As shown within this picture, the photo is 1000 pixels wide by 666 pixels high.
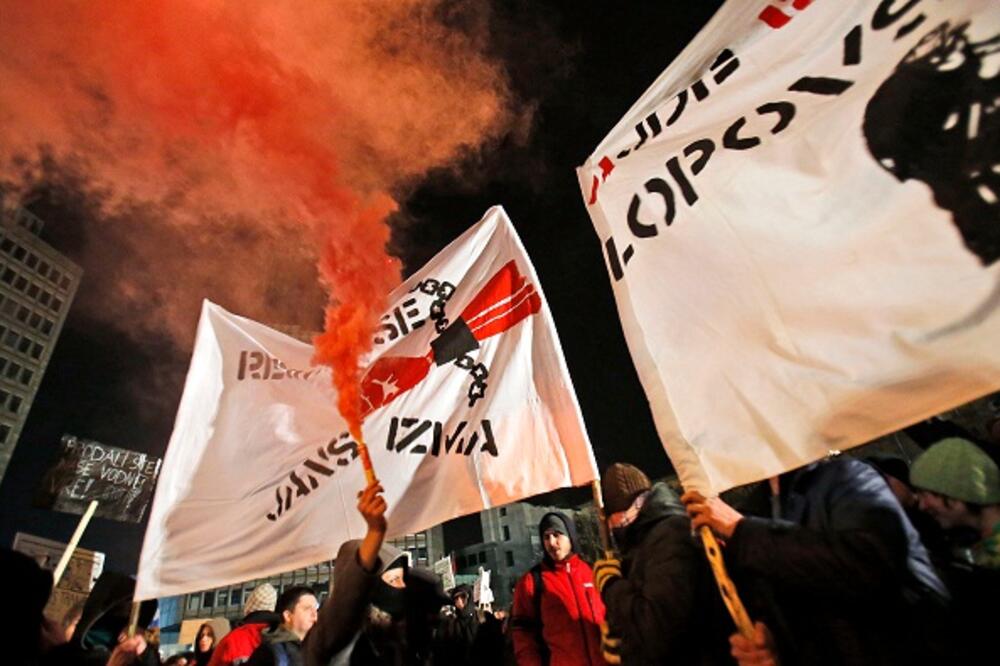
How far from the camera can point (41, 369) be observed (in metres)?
83.4

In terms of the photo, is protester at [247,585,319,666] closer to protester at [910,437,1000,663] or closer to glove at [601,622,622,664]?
glove at [601,622,622,664]

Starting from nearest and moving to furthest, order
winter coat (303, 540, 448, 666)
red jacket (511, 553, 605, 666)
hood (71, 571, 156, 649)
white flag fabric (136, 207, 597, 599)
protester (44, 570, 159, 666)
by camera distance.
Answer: winter coat (303, 540, 448, 666)
protester (44, 570, 159, 666)
hood (71, 571, 156, 649)
red jacket (511, 553, 605, 666)
white flag fabric (136, 207, 597, 599)

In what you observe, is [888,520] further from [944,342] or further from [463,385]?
[463,385]

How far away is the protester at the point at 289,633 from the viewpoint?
387 centimetres

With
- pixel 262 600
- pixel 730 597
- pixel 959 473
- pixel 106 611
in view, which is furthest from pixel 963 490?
pixel 262 600

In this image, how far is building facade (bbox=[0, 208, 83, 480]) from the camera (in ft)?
252

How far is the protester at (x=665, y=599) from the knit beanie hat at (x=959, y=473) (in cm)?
115

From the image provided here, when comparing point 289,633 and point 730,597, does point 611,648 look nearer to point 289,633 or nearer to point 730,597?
point 730,597

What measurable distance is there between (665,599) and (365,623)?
2.63 m

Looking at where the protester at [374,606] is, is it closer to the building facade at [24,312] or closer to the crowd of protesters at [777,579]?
the crowd of protesters at [777,579]

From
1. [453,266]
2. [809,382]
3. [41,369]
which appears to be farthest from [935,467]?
[41,369]

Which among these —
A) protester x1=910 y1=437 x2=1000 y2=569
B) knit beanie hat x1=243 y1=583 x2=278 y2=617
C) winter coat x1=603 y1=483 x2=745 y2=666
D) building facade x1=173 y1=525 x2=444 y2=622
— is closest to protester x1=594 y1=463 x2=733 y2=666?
winter coat x1=603 y1=483 x2=745 y2=666

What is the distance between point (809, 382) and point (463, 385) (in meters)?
3.06

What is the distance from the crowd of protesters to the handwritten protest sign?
125 inches
